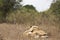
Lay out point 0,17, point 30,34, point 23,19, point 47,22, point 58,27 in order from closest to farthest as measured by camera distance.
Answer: point 30,34 < point 58,27 < point 47,22 < point 23,19 < point 0,17

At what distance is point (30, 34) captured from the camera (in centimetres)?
923

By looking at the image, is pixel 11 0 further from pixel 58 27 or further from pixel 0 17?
pixel 58 27

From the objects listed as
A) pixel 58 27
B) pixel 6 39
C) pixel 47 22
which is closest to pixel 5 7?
pixel 47 22

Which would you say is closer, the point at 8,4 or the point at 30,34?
the point at 30,34

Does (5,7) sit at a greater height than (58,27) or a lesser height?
greater

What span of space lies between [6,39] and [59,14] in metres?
6.51

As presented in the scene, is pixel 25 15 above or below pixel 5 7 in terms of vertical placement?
below

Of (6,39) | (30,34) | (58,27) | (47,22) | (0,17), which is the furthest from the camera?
(0,17)

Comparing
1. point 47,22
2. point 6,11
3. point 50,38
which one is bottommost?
point 50,38

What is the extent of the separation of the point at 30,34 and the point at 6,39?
1.64m

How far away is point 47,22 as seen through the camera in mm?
13648

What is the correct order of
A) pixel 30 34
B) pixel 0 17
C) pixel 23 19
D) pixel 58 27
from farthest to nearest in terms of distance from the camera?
pixel 0 17 < pixel 23 19 < pixel 58 27 < pixel 30 34

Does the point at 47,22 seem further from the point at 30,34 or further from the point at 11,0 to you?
the point at 11,0

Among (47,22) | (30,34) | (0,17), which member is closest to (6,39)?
(30,34)
